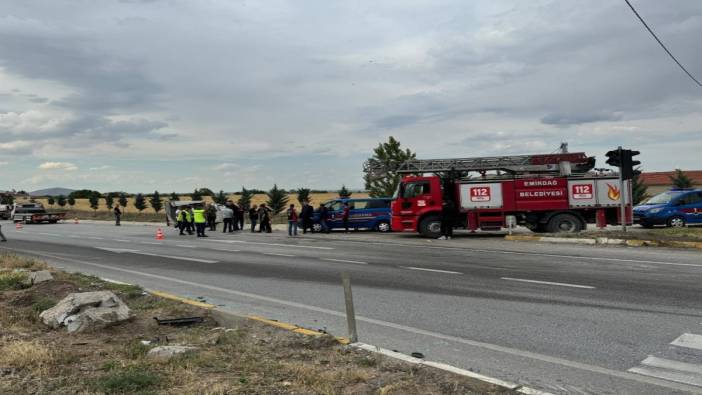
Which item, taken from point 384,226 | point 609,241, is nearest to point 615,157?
point 609,241

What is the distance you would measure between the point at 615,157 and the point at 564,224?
346cm

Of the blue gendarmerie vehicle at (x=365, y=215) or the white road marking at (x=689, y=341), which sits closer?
the white road marking at (x=689, y=341)

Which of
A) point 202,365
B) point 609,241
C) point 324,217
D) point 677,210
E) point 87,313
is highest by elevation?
Result: point 324,217

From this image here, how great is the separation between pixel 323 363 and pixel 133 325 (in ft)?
8.79

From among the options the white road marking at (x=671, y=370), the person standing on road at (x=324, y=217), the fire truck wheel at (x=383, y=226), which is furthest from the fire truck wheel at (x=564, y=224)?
the white road marking at (x=671, y=370)

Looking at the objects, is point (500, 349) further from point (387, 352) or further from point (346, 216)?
point (346, 216)

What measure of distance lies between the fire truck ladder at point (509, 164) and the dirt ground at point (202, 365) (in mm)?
16340

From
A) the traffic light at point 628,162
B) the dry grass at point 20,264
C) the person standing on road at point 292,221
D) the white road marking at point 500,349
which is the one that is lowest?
the white road marking at point 500,349

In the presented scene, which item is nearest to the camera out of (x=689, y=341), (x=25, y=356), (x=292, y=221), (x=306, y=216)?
(x=25, y=356)

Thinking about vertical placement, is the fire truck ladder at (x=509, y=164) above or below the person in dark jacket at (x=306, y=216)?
above

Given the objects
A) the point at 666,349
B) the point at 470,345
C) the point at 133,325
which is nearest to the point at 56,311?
the point at 133,325

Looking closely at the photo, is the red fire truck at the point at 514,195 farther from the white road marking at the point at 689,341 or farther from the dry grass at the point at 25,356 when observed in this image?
the dry grass at the point at 25,356

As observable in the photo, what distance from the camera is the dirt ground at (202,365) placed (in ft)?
13.3

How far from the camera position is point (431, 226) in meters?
20.8
